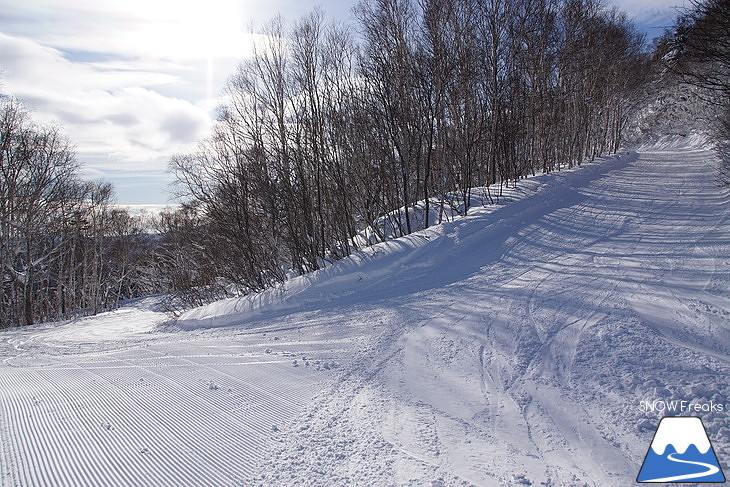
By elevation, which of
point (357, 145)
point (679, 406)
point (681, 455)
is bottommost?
point (681, 455)

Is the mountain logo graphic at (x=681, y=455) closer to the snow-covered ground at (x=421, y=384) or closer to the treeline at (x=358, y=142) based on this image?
the snow-covered ground at (x=421, y=384)

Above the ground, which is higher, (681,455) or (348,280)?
(348,280)

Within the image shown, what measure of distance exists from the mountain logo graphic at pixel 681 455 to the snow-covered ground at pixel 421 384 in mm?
70

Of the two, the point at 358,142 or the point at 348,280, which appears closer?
the point at 348,280

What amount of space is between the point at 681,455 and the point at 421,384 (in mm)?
2035

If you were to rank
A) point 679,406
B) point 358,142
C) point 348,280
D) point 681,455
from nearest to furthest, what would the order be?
point 681,455 → point 679,406 → point 348,280 → point 358,142

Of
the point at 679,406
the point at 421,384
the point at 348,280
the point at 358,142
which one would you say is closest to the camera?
the point at 679,406

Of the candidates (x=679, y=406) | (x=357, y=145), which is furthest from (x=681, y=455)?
(x=357, y=145)

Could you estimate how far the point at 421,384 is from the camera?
3758mm

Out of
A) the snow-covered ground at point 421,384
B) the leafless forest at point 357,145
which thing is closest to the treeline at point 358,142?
the leafless forest at point 357,145

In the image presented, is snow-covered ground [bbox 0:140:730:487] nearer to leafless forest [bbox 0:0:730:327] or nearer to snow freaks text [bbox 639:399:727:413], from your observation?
snow freaks text [bbox 639:399:727:413]

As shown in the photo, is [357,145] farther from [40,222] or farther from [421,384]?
[40,222]

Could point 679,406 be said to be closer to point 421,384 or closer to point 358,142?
point 421,384

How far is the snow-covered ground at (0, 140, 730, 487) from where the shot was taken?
2635 mm
